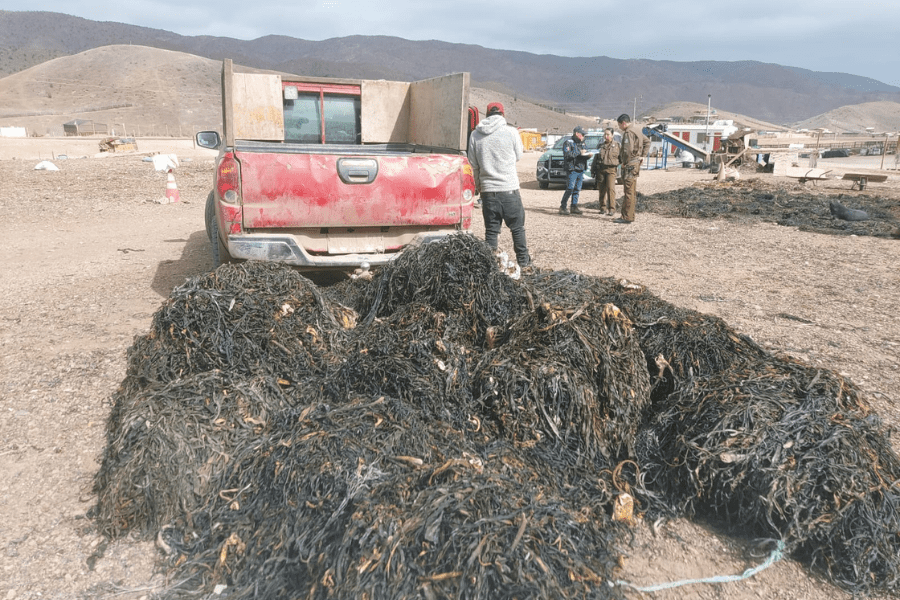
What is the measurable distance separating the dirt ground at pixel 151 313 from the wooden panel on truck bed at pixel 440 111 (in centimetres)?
204

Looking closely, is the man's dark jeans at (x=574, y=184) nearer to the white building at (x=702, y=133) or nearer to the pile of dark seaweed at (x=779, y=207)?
the pile of dark seaweed at (x=779, y=207)

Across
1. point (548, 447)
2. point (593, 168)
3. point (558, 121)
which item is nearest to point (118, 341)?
point (548, 447)

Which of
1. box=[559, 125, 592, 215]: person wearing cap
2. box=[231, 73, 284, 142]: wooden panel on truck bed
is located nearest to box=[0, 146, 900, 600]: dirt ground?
box=[559, 125, 592, 215]: person wearing cap

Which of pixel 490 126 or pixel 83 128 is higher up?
pixel 83 128

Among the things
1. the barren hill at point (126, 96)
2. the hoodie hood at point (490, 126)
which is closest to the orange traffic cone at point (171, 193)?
the hoodie hood at point (490, 126)

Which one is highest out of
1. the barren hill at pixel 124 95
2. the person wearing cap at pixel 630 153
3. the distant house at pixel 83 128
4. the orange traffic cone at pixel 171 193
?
the barren hill at pixel 124 95

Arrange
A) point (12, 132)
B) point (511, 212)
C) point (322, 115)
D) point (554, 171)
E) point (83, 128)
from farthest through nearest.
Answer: point (83, 128), point (12, 132), point (554, 171), point (322, 115), point (511, 212)

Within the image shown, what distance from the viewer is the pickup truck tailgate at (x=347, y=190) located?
16.0 feet

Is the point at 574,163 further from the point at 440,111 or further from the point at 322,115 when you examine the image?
the point at 322,115

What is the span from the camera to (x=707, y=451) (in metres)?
2.76

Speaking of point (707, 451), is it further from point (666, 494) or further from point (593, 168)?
point (593, 168)

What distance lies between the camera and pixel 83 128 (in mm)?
50938

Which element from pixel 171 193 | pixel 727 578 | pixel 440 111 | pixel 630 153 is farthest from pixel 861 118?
pixel 727 578

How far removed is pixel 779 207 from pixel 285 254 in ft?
37.6
